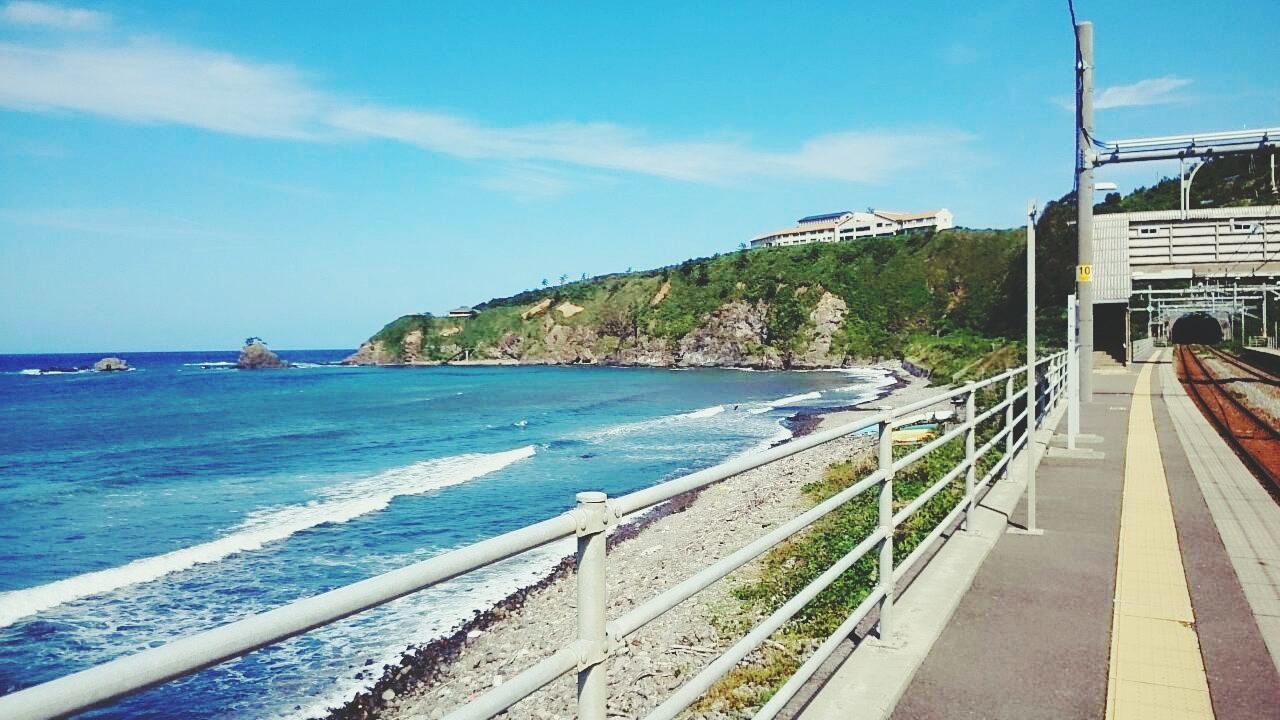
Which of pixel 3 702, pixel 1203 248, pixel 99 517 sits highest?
pixel 1203 248

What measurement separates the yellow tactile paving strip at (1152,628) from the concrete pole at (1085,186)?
662cm

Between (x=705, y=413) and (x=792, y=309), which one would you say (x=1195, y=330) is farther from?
(x=705, y=413)

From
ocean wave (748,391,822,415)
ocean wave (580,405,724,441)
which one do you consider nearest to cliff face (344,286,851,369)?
ocean wave (748,391,822,415)

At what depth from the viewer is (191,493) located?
973 inches

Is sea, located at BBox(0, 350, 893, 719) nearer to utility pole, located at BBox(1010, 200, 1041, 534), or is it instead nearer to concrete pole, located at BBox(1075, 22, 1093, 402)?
utility pole, located at BBox(1010, 200, 1041, 534)

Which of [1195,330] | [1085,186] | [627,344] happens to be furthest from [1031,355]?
[627,344]

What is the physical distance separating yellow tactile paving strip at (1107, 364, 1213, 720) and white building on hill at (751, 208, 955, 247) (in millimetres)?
130291

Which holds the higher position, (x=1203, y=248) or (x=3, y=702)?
(x=1203, y=248)

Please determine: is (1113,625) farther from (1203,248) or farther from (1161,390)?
(1203,248)

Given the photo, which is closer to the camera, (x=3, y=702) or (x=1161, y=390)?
(x=3, y=702)

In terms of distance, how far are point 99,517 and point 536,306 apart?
113296 mm

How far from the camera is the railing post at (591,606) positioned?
7.00 ft

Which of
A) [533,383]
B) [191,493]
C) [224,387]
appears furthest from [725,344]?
[191,493]

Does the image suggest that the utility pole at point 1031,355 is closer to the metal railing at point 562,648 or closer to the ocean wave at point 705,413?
the metal railing at point 562,648
